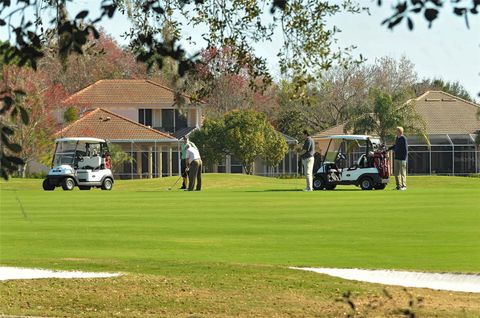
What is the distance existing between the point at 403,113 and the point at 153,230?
59.2 metres

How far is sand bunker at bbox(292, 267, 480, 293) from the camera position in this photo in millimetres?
15445

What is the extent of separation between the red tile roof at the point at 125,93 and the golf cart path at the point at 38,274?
71449 millimetres

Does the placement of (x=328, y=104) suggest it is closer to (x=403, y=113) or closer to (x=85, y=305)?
(x=403, y=113)

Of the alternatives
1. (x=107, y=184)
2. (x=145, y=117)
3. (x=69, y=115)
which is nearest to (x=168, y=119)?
(x=145, y=117)

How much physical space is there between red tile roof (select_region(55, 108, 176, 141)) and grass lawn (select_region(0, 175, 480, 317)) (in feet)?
138

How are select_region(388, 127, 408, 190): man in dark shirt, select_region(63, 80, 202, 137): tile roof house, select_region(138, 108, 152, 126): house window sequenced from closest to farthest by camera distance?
select_region(388, 127, 408, 190): man in dark shirt
select_region(63, 80, 202, 137): tile roof house
select_region(138, 108, 152, 126): house window

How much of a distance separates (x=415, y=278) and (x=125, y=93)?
7548 centimetres

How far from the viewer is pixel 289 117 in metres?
92.3

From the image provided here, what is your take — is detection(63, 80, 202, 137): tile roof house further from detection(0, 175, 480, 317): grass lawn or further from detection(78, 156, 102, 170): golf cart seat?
detection(0, 175, 480, 317): grass lawn

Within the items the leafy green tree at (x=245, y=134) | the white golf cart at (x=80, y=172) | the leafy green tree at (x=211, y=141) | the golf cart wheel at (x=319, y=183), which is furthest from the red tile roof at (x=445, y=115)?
the golf cart wheel at (x=319, y=183)

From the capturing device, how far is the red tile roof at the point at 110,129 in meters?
78.9

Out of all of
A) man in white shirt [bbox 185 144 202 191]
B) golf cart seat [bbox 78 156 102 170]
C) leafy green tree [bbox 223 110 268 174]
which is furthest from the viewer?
leafy green tree [bbox 223 110 268 174]

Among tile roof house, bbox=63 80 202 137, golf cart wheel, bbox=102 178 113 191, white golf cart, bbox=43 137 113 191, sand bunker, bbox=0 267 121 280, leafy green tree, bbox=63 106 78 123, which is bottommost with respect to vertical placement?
sand bunker, bbox=0 267 121 280

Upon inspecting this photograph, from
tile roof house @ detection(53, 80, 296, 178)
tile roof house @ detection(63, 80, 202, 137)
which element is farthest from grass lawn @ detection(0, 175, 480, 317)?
tile roof house @ detection(63, 80, 202, 137)
